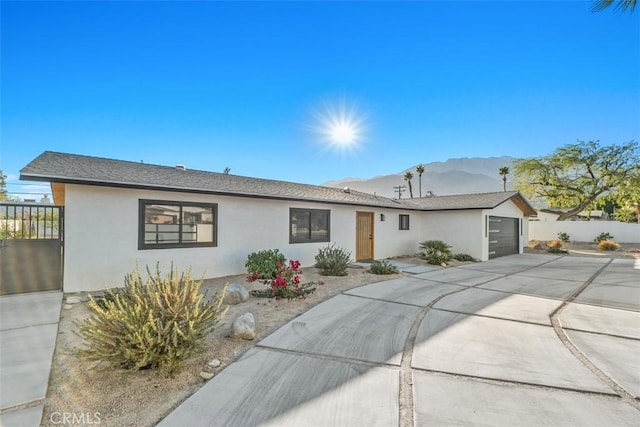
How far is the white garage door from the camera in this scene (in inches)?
585

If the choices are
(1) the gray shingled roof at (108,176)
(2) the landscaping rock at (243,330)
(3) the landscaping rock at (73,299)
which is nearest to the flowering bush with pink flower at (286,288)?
(2) the landscaping rock at (243,330)

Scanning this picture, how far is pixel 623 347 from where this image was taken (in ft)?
13.8

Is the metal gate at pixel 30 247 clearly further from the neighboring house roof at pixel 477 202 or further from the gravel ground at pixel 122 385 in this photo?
A: the neighboring house roof at pixel 477 202

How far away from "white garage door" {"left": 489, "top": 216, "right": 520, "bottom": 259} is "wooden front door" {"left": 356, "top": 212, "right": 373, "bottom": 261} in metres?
6.37

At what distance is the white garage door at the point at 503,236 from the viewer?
14852 millimetres

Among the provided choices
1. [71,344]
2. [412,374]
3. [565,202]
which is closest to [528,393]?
[412,374]

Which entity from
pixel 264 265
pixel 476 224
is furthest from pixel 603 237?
pixel 264 265

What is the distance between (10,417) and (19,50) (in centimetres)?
996

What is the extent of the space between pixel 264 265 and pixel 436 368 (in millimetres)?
5317

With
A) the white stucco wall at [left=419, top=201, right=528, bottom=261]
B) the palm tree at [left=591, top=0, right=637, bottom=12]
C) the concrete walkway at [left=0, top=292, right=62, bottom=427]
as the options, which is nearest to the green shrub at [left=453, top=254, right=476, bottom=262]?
the white stucco wall at [left=419, top=201, right=528, bottom=261]

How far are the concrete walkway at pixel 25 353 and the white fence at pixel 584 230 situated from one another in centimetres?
2903

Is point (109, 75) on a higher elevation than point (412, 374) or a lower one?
higher

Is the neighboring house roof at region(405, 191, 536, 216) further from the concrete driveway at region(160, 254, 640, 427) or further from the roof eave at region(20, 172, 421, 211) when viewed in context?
the concrete driveway at region(160, 254, 640, 427)

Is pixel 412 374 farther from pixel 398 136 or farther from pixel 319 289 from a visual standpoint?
pixel 398 136
